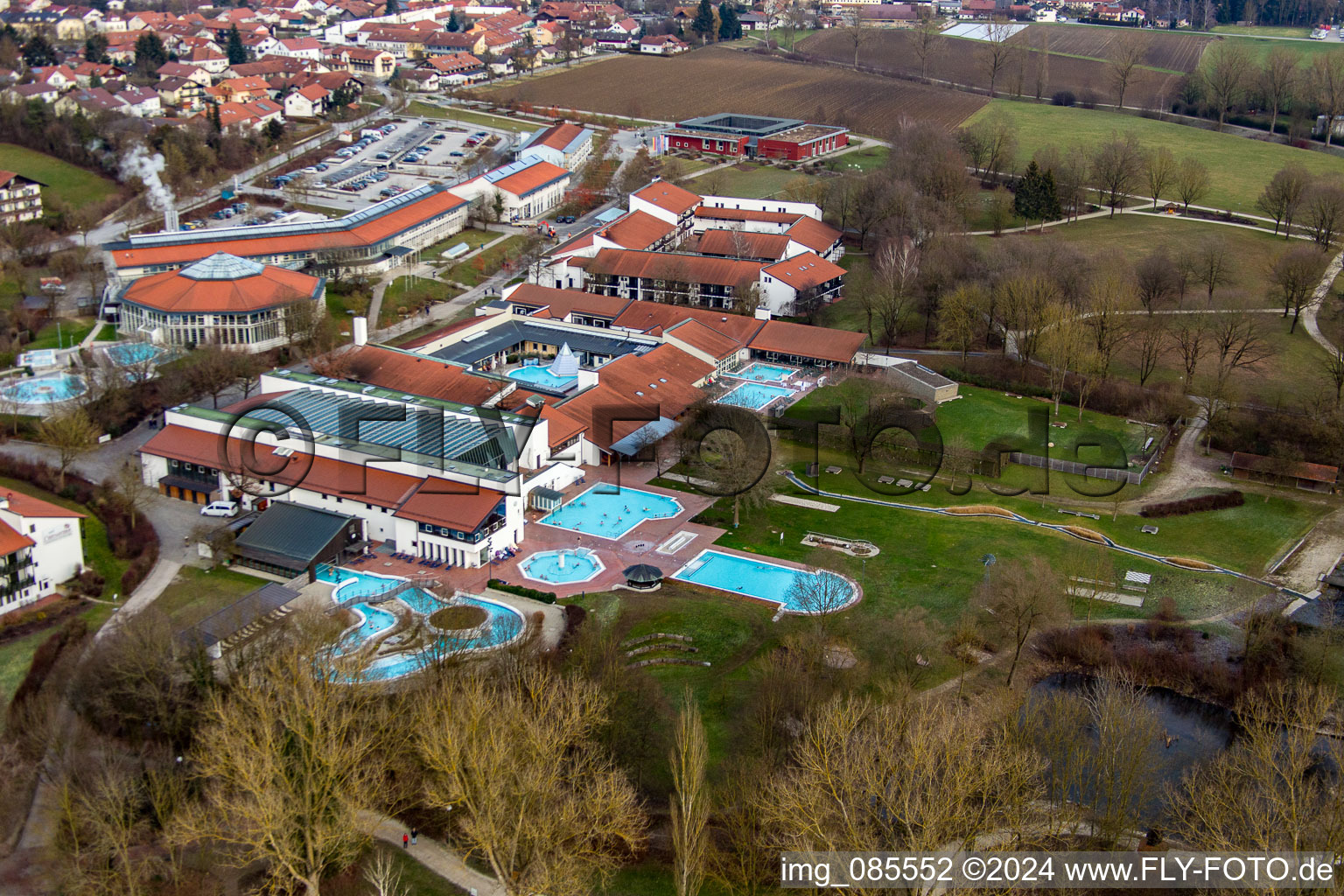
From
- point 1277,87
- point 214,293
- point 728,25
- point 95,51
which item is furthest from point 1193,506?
point 728,25

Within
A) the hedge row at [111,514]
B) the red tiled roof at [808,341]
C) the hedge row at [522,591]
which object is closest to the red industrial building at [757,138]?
the red tiled roof at [808,341]

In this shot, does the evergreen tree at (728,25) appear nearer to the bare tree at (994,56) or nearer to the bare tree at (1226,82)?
the bare tree at (994,56)

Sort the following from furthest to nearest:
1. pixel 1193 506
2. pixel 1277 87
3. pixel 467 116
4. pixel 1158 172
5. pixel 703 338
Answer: pixel 467 116 → pixel 1277 87 → pixel 1158 172 → pixel 703 338 → pixel 1193 506

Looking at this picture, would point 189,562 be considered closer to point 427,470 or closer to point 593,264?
point 427,470

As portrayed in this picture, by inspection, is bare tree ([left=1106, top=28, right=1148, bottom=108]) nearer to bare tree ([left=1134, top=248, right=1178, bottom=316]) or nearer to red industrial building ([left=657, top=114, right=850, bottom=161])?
red industrial building ([left=657, top=114, right=850, bottom=161])

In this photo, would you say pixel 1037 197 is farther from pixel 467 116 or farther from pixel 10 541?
pixel 10 541

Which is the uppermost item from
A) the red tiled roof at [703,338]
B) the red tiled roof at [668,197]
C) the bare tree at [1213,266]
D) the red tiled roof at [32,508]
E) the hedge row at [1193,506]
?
the red tiled roof at [668,197]
